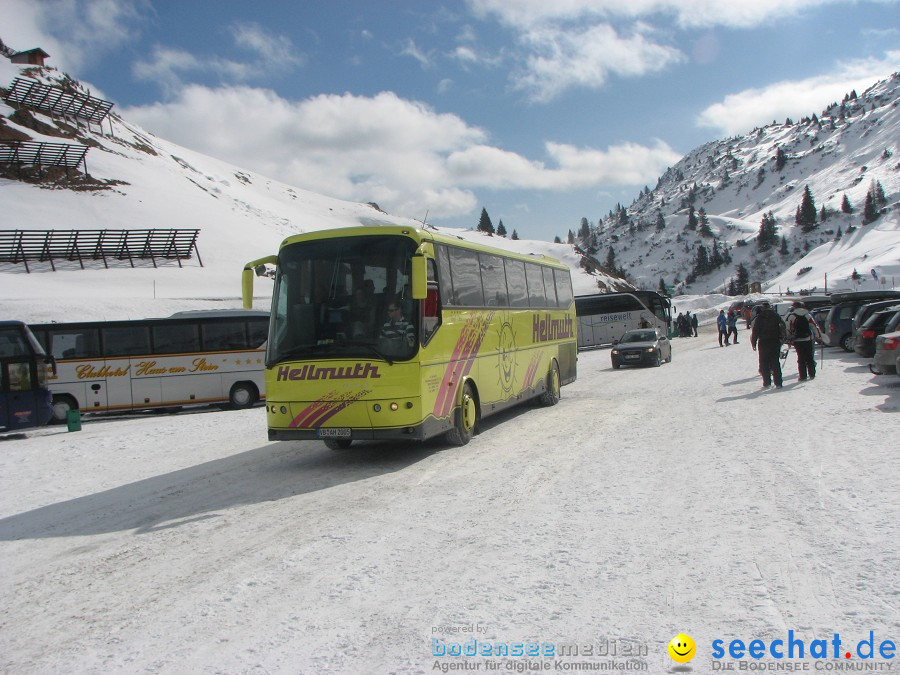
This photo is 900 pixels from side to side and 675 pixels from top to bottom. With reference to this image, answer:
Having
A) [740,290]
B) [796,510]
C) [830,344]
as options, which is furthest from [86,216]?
[740,290]

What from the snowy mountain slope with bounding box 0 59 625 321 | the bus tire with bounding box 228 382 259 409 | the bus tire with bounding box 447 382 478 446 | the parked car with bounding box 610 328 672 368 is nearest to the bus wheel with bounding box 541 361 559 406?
the bus tire with bounding box 447 382 478 446

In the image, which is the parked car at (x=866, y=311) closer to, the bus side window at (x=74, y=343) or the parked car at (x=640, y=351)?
the parked car at (x=640, y=351)

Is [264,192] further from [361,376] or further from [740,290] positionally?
[740,290]

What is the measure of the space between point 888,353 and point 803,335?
80.2 inches

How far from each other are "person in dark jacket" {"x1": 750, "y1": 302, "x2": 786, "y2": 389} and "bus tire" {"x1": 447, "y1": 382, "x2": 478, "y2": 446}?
25.2 feet

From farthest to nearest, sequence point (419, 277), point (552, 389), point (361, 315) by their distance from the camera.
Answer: point (552, 389) → point (361, 315) → point (419, 277)

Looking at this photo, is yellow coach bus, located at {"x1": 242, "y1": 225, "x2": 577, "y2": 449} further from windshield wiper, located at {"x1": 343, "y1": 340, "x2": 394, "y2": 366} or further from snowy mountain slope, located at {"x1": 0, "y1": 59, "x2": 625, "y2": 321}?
snowy mountain slope, located at {"x1": 0, "y1": 59, "x2": 625, "y2": 321}

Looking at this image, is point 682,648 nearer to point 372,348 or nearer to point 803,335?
point 372,348

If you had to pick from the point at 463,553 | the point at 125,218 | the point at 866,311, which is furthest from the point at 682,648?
the point at 125,218

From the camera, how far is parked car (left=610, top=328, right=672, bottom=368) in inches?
1013

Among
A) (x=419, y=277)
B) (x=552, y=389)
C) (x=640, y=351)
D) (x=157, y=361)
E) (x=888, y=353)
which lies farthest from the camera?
(x=640, y=351)

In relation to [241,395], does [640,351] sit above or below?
above

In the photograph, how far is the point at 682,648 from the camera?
12.0ft

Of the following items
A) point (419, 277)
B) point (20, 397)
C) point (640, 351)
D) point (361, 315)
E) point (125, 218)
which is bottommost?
point (640, 351)
